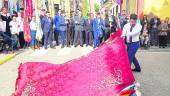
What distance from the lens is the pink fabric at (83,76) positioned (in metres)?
7.46

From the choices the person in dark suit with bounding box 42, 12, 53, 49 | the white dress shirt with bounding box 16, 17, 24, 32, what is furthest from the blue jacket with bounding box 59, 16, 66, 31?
the white dress shirt with bounding box 16, 17, 24, 32

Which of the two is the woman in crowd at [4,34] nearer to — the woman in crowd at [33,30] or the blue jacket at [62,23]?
the woman in crowd at [33,30]

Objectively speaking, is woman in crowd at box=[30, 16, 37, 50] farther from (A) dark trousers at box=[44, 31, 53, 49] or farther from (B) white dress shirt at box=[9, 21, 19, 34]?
(B) white dress shirt at box=[9, 21, 19, 34]

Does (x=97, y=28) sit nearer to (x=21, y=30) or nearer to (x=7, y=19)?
(x=21, y=30)

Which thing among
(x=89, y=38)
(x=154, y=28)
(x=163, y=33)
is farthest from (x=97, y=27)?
(x=163, y=33)

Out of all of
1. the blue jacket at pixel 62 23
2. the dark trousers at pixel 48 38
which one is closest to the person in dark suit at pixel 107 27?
the blue jacket at pixel 62 23

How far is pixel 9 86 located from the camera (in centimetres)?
1148

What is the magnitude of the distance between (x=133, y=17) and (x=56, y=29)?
1218 centimetres

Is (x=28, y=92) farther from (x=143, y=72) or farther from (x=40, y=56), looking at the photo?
(x=40, y=56)

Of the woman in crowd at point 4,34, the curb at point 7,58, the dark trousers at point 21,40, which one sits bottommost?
the curb at point 7,58

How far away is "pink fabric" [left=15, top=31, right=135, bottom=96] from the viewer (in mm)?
7457

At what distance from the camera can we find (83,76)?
7621 mm

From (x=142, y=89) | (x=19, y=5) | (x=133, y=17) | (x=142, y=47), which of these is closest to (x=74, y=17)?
(x=142, y=47)

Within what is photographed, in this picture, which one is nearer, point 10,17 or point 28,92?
point 28,92
